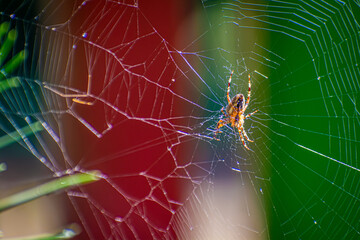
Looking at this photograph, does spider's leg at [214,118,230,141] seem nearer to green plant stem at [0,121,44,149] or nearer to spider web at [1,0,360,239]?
spider web at [1,0,360,239]

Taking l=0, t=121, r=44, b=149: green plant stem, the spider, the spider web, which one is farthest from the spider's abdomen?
l=0, t=121, r=44, b=149: green plant stem

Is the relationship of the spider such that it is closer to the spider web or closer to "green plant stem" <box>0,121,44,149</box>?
the spider web

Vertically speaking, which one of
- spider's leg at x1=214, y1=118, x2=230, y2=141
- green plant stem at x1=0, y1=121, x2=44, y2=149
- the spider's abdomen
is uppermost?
green plant stem at x1=0, y1=121, x2=44, y2=149

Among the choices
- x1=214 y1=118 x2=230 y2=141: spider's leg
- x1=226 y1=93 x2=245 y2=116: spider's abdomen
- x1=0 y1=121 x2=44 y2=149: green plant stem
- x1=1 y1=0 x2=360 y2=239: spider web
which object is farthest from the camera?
x1=1 y1=0 x2=360 y2=239: spider web

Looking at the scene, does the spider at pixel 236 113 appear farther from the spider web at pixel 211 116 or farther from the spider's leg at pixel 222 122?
the spider web at pixel 211 116

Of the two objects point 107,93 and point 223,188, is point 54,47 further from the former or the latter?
point 223,188

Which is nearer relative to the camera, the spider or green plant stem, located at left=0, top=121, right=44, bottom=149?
green plant stem, located at left=0, top=121, right=44, bottom=149

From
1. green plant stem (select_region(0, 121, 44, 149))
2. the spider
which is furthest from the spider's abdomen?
green plant stem (select_region(0, 121, 44, 149))

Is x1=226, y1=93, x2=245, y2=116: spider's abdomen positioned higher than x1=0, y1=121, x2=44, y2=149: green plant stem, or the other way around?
x1=0, y1=121, x2=44, y2=149: green plant stem

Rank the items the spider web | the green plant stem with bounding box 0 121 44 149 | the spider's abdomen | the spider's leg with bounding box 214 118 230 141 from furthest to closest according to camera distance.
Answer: the spider web → the spider's leg with bounding box 214 118 230 141 → the spider's abdomen → the green plant stem with bounding box 0 121 44 149

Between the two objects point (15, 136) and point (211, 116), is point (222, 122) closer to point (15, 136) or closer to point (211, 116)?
point (211, 116)
